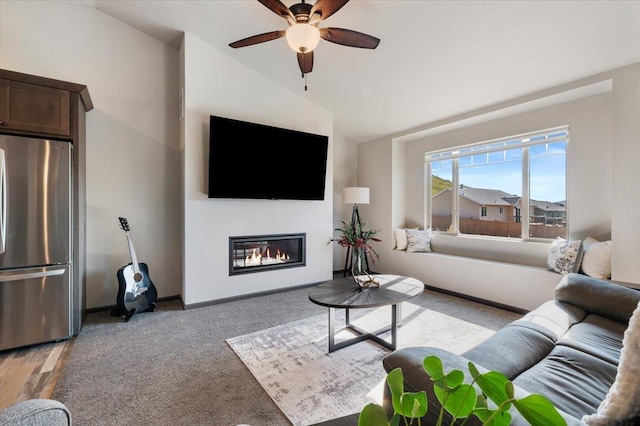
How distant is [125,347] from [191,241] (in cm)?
128

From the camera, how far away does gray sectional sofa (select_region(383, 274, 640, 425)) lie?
44.6 inches

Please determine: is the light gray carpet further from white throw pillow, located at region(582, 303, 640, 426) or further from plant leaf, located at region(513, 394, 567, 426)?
plant leaf, located at region(513, 394, 567, 426)

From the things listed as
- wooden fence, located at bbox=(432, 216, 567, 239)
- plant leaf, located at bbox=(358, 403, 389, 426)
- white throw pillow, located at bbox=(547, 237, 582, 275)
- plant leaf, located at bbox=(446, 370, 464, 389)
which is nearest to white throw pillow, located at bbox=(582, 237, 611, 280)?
white throw pillow, located at bbox=(547, 237, 582, 275)

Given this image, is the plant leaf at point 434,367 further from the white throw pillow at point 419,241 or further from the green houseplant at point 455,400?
the white throw pillow at point 419,241

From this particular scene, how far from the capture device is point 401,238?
16.2 ft

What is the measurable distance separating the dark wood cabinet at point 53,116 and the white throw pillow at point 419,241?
430 centimetres

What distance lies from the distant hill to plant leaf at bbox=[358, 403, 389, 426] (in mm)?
4739

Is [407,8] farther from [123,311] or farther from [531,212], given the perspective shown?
[123,311]

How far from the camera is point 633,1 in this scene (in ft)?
6.86

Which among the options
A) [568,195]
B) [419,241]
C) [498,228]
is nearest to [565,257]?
[568,195]

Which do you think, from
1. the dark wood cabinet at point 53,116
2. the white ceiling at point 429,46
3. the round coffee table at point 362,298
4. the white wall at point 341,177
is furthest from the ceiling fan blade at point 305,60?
the white wall at point 341,177

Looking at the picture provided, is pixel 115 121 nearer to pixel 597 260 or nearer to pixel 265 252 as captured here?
pixel 265 252

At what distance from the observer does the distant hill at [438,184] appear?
4801 millimetres

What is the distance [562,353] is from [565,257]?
80.1 inches
